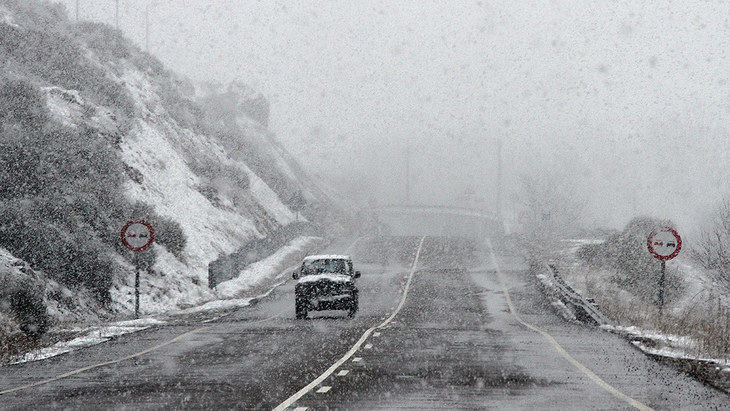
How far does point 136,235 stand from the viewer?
910 inches

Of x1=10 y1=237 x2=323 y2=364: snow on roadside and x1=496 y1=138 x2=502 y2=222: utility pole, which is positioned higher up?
x1=496 y1=138 x2=502 y2=222: utility pole

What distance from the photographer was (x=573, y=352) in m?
15.9

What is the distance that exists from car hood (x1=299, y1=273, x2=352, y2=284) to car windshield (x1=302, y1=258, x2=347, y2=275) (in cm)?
25

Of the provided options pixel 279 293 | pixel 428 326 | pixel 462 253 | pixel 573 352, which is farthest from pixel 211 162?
pixel 573 352

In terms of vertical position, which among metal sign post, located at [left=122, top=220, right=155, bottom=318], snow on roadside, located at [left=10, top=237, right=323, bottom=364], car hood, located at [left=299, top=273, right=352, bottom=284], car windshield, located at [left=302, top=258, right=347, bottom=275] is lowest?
snow on roadside, located at [left=10, top=237, right=323, bottom=364]

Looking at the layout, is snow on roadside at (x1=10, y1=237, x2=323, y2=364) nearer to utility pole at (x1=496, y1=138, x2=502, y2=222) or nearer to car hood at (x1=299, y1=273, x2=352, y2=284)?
car hood at (x1=299, y1=273, x2=352, y2=284)

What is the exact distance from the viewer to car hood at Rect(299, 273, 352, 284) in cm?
2453

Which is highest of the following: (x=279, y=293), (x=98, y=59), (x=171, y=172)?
(x=98, y=59)

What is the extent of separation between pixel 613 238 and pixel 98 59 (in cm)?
3366

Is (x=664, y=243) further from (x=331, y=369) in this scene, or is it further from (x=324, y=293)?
(x=331, y=369)

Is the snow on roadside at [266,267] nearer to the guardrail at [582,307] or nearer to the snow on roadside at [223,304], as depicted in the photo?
the snow on roadside at [223,304]

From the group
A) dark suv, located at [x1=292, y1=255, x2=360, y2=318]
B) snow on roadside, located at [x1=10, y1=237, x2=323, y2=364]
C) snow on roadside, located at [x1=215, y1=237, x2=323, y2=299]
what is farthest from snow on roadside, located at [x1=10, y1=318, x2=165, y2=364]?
snow on roadside, located at [x1=215, y1=237, x2=323, y2=299]

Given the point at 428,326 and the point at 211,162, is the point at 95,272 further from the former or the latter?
the point at 211,162

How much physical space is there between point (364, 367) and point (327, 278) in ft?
36.5
